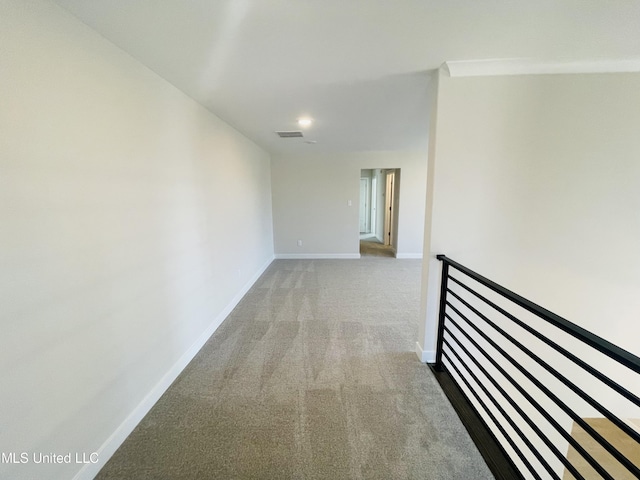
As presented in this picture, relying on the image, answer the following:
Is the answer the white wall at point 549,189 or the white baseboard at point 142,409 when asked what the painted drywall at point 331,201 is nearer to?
the white baseboard at point 142,409

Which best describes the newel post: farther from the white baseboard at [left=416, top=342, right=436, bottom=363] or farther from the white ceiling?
the white ceiling

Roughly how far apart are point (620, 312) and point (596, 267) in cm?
43

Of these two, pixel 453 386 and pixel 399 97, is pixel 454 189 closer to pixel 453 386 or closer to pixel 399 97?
pixel 399 97

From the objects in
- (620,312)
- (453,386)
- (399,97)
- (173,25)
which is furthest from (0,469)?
(620,312)

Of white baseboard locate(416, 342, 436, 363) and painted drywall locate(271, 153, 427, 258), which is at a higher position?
painted drywall locate(271, 153, 427, 258)

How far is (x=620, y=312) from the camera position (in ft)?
6.54

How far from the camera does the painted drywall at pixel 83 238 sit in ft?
3.32

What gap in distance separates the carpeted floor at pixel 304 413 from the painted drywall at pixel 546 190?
86 centimetres

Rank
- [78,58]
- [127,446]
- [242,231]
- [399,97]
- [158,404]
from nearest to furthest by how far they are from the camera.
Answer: [78,58]
[127,446]
[158,404]
[399,97]
[242,231]

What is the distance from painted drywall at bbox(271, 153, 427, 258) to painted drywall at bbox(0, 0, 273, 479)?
336cm

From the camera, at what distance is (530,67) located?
175cm

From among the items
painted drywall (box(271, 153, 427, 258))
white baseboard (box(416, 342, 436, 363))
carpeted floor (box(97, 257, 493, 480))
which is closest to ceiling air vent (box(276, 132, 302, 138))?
painted drywall (box(271, 153, 427, 258))

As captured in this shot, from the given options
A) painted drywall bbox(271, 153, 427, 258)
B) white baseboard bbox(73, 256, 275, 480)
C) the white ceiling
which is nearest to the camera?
the white ceiling

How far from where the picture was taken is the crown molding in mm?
1705
